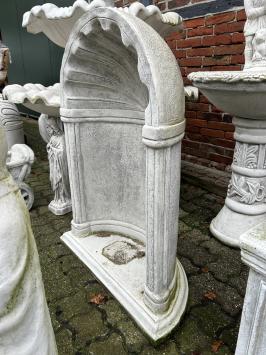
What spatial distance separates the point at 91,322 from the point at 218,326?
77 cm

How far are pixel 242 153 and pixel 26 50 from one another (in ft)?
18.2

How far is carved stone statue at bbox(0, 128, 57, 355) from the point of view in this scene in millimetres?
808

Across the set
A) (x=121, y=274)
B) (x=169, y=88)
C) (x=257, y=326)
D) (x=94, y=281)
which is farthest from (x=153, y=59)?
(x=94, y=281)

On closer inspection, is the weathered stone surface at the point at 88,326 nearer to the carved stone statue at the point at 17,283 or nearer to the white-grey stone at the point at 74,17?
the carved stone statue at the point at 17,283

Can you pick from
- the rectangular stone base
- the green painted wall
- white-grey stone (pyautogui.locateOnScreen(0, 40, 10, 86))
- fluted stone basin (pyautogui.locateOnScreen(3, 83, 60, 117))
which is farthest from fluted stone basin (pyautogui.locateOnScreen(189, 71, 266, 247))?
white-grey stone (pyautogui.locateOnScreen(0, 40, 10, 86))

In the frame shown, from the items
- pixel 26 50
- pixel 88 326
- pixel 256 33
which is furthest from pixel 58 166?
pixel 26 50

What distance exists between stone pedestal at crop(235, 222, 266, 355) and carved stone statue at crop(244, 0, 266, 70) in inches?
62.5

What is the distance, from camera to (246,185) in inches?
97.3

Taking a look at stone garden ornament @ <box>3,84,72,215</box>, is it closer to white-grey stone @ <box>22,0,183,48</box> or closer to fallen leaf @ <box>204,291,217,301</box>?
white-grey stone @ <box>22,0,183,48</box>

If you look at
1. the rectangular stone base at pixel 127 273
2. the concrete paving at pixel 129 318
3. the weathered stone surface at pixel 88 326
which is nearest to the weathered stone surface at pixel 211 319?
the concrete paving at pixel 129 318

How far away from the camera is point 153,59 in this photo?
1.35m

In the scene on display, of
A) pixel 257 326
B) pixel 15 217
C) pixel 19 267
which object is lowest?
pixel 257 326

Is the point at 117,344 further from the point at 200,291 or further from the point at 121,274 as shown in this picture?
the point at 200,291

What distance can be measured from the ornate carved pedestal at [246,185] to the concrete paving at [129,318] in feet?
0.64
